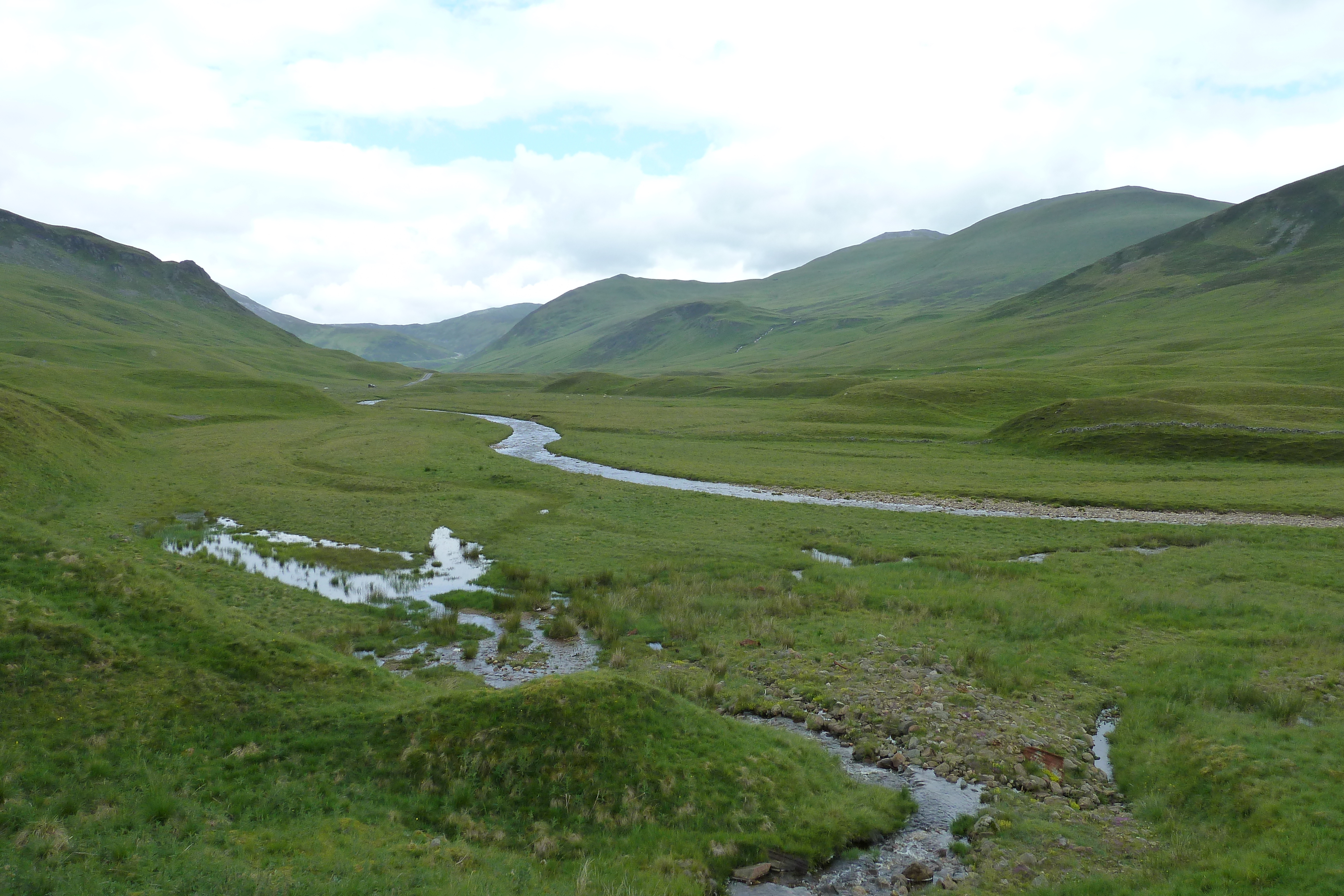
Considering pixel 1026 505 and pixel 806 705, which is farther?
pixel 1026 505

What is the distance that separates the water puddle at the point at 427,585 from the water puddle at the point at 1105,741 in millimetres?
15282

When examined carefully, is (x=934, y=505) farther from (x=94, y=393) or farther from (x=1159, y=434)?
(x=94, y=393)

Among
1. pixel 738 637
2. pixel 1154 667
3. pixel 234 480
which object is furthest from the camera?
pixel 234 480

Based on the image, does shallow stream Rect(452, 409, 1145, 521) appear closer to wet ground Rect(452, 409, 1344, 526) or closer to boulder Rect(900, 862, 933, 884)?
wet ground Rect(452, 409, 1344, 526)

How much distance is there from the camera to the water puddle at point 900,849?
45.0ft

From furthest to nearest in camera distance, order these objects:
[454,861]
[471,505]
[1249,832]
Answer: [471,505], [1249,832], [454,861]

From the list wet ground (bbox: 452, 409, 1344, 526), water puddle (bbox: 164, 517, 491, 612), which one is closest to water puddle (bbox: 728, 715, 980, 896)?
water puddle (bbox: 164, 517, 491, 612)

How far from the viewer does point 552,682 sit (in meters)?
17.4

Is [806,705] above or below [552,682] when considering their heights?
below

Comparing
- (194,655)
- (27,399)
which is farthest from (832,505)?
(27,399)

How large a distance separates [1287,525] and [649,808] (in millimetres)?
44502

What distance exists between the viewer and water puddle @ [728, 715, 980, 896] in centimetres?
1371

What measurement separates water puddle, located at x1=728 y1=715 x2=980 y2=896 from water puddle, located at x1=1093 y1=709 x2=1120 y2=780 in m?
3.75

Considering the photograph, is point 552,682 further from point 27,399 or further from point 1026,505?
point 27,399
